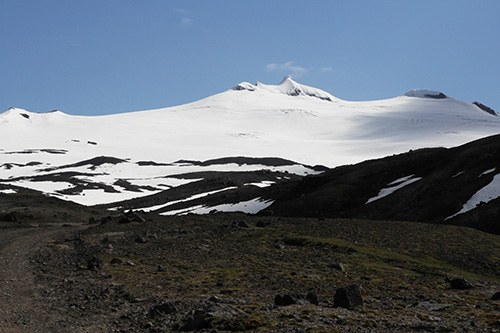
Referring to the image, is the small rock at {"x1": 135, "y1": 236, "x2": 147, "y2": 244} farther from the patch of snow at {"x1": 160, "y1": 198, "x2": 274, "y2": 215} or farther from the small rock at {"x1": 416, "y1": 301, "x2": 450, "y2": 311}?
the patch of snow at {"x1": 160, "y1": 198, "x2": 274, "y2": 215}

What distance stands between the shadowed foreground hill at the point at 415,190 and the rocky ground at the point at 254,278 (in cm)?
1090

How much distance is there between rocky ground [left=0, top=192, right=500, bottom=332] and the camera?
56.4 feet

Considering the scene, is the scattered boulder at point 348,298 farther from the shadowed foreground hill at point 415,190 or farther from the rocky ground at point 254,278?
the shadowed foreground hill at point 415,190

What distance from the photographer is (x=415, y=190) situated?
61.4 metres

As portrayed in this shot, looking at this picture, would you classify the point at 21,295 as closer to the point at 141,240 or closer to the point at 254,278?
the point at 254,278

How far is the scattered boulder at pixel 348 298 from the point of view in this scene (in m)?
18.9

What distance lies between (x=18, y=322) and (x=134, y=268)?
1091 cm

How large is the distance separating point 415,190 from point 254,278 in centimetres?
4089

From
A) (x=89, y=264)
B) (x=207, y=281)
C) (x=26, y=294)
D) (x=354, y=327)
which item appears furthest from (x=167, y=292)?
(x=354, y=327)

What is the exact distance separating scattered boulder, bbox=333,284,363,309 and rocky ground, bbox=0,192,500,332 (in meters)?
0.05

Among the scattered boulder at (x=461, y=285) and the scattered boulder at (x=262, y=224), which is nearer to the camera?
the scattered boulder at (x=461, y=285)

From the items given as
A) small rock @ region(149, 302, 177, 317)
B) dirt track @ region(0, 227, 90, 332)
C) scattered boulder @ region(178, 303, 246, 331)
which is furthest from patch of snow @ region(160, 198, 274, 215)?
scattered boulder @ region(178, 303, 246, 331)

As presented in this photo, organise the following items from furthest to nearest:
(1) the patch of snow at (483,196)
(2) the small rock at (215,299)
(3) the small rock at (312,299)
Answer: (1) the patch of snow at (483,196)
(2) the small rock at (215,299)
(3) the small rock at (312,299)

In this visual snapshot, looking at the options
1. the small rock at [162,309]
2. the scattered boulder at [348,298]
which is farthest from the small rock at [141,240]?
the scattered boulder at [348,298]
